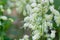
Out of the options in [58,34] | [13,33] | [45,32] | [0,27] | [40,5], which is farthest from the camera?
[13,33]

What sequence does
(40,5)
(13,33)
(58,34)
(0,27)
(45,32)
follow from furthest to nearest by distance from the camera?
1. (13,33)
2. (0,27)
3. (58,34)
4. (45,32)
5. (40,5)

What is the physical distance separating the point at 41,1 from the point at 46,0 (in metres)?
0.03

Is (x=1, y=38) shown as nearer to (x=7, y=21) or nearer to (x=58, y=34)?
(x=7, y=21)

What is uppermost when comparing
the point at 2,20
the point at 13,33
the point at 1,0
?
the point at 1,0

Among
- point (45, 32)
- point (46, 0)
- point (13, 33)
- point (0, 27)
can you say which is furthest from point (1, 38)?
point (46, 0)

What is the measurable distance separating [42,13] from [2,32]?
3.13ft

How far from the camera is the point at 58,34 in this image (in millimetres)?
2234

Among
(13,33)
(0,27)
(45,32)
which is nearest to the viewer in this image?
(45,32)

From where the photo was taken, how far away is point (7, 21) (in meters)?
2.55

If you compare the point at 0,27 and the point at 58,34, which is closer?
the point at 58,34

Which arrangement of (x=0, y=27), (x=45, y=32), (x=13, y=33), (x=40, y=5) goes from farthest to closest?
(x=13, y=33) → (x=0, y=27) → (x=45, y=32) → (x=40, y=5)

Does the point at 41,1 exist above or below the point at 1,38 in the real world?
above

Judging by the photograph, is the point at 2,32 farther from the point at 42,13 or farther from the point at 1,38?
the point at 42,13

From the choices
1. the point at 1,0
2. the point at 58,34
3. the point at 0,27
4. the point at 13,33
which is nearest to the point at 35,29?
the point at 58,34
